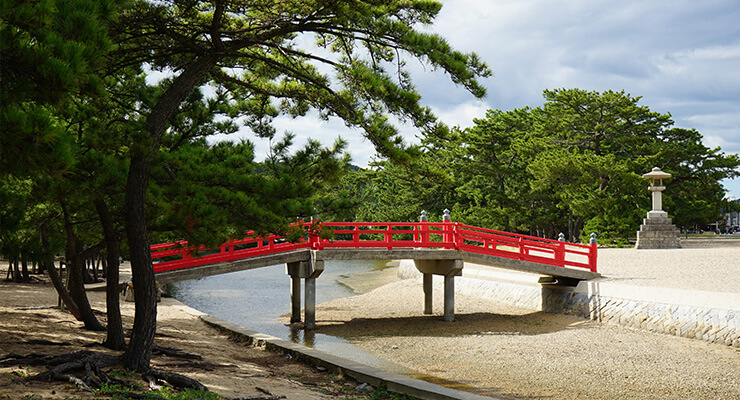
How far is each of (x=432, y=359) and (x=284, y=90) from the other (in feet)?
20.0

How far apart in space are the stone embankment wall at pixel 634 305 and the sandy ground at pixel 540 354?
1.00 feet

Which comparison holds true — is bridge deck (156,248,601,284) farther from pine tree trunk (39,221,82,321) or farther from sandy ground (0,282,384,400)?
pine tree trunk (39,221,82,321)

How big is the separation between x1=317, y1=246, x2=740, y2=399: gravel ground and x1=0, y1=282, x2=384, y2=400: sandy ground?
99.5 inches

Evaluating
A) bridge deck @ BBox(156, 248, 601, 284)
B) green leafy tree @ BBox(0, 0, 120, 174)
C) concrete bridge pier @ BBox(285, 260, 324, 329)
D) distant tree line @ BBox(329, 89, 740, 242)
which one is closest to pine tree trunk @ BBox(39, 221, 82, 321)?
bridge deck @ BBox(156, 248, 601, 284)

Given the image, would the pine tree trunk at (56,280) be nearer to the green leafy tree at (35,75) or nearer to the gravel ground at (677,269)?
the green leafy tree at (35,75)

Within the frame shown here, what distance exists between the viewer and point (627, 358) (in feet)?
35.2

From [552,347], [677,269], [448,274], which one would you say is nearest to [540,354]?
[552,347]

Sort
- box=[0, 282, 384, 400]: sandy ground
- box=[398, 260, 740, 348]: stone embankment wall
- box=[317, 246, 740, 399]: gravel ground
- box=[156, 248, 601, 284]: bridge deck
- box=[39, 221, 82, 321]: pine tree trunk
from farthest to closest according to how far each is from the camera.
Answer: box=[156, 248, 601, 284]: bridge deck < box=[398, 260, 740, 348]: stone embankment wall < box=[39, 221, 82, 321]: pine tree trunk < box=[317, 246, 740, 399]: gravel ground < box=[0, 282, 384, 400]: sandy ground

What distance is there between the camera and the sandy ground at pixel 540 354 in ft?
29.9

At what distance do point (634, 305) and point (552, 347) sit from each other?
280 centimetres

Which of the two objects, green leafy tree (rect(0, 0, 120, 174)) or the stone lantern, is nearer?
green leafy tree (rect(0, 0, 120, 174))

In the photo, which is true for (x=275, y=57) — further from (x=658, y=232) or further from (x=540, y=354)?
(x=658, y=232)

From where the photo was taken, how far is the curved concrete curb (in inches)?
310

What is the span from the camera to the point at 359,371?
359 inches
